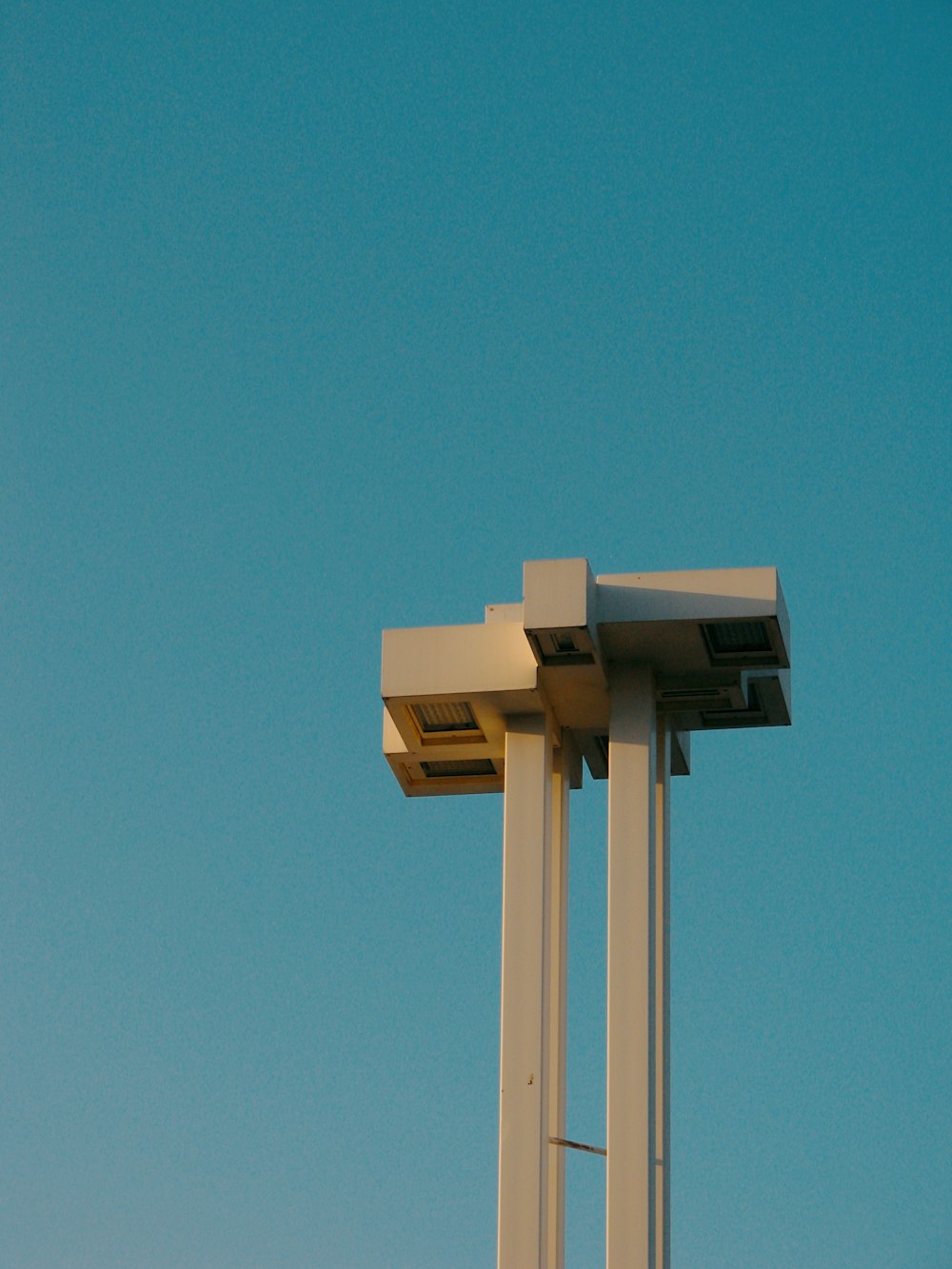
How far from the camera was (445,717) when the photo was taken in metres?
24.9

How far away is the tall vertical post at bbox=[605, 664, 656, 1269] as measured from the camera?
73.7 ft

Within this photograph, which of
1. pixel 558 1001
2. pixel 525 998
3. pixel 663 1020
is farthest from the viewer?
pixel 558 1001

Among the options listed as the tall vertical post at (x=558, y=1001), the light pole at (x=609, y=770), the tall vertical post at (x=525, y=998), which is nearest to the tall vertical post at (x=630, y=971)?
the light pole at (x=609, y=770)

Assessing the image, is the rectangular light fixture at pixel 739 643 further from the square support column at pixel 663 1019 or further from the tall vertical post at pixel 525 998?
the tall vertical post at pixel 525 998

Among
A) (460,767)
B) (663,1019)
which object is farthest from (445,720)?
(663,1019)

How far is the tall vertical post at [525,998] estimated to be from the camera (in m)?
22.7

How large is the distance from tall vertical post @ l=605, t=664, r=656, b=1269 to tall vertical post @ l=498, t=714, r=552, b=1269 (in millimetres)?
713

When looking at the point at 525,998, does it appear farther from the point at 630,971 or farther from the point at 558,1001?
the point at 558,1001

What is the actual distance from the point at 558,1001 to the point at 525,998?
1183mm

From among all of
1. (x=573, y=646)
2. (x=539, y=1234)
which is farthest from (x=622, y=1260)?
(x=573, y=646)

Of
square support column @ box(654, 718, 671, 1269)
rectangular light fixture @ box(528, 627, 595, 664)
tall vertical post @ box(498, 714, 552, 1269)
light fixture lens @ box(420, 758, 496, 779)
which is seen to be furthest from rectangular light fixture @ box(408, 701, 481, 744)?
square support column @ box(654, 718, 671, 1269)

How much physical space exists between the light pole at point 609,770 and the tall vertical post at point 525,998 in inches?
0.5

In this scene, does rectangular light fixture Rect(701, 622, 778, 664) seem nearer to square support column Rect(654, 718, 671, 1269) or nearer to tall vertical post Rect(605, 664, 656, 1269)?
tall vertical post Rect(605, 664, 656, 1269)

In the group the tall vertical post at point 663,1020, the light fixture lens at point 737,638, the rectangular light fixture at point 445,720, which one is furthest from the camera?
the rectangular light fixture at point 445,720
